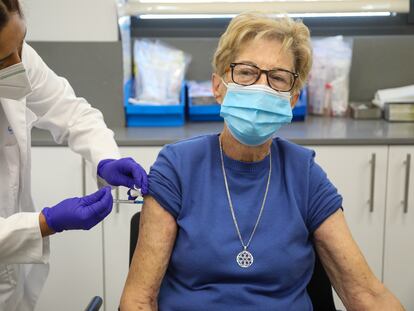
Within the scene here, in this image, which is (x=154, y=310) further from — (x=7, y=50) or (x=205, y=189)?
(x=7, y=50)

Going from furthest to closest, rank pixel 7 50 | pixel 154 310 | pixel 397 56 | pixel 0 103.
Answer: pixel 397 56 < pixel 0 103 < pixel 154 310 < pixel 7 50

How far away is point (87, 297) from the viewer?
8.27ft

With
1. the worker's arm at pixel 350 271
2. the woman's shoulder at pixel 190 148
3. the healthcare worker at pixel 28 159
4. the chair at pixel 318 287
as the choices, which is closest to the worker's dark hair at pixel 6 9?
the healthcare worker at pixel 28 159

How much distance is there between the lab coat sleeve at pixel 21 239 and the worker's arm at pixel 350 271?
2.35 ft

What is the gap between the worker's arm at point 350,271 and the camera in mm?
1518

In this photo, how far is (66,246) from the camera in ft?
8.11

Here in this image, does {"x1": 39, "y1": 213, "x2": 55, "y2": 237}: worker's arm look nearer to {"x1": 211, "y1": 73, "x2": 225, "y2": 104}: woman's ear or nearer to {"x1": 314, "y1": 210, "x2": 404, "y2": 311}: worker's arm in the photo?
{"x1": 211, "y1": 73, "x2": 225, "y2": 104}: woman's ear

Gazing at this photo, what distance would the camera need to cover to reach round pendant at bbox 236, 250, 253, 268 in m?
1.49

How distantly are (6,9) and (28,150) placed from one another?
0.59 metres

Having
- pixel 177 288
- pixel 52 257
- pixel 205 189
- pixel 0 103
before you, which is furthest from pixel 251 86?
pixel 52 257

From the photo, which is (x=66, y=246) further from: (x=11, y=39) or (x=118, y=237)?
(x=11, y=39)

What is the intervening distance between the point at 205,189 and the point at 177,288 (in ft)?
0.86

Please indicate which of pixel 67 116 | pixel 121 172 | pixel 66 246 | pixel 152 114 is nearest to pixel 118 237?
pixel 66 246

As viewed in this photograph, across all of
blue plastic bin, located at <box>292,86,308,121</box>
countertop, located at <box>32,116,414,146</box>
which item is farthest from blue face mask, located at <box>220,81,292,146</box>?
blue plastic bin, located at <box>292,86,308,121</box>
